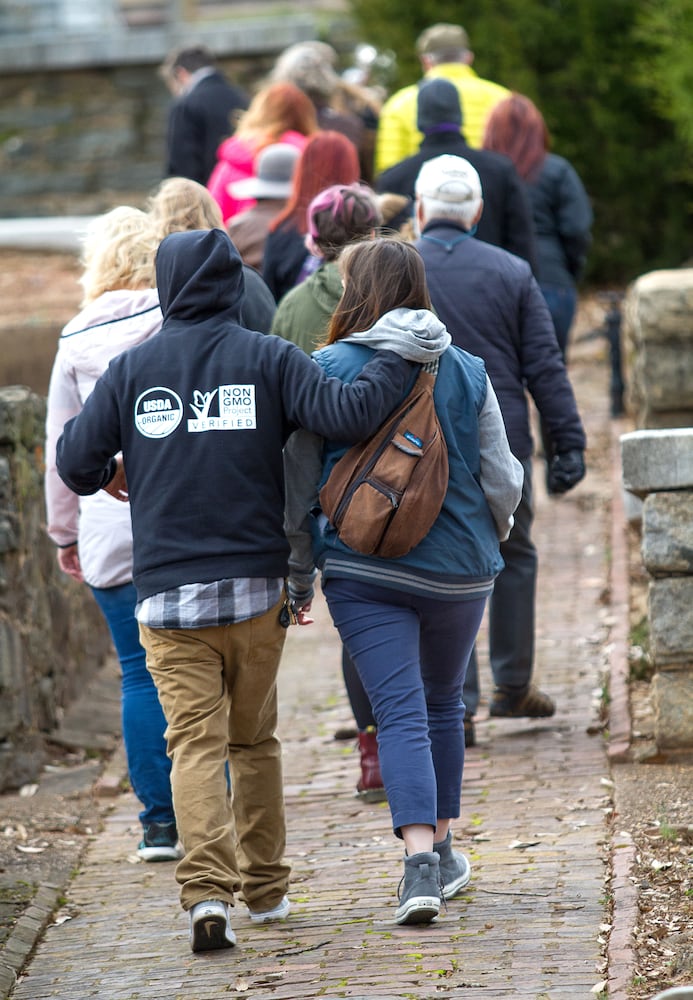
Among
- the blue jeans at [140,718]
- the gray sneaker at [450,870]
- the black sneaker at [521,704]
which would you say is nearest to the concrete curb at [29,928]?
the blue jeans at [140,718]

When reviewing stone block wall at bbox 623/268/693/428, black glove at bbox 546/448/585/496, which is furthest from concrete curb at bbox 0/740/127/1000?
stone block wall at bbox 623/268/693/428

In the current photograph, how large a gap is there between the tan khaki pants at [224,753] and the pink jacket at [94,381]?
A: 73 centimetres

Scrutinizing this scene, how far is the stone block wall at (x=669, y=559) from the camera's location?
5.67 meters

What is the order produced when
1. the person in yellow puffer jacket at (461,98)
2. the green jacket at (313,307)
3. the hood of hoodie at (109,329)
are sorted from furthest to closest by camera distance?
1. the person in yellow puffer jacket at (461,98)
2. the green jacket at (313,307)
3. the hood of hoodie at (109,329)

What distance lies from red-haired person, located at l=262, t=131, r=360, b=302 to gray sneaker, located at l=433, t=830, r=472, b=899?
2607 mm

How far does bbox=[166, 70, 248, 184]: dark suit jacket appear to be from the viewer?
391 inches

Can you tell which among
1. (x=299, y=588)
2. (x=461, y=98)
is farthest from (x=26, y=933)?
(x=461, y=98)

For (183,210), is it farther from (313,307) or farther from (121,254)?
(313,307)

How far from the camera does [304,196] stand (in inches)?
260

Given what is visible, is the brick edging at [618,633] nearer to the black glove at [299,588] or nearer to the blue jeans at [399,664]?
the blue jeans at [399,664]

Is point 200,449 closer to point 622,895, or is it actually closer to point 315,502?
point 315,502

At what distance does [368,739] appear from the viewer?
5688 mm

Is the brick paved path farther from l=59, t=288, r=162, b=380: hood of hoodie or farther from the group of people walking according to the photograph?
l=59, t=288, r=162, b=380: hood of hoodie

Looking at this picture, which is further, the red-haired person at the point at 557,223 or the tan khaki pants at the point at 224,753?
the red-haired person at the point at 557,223
